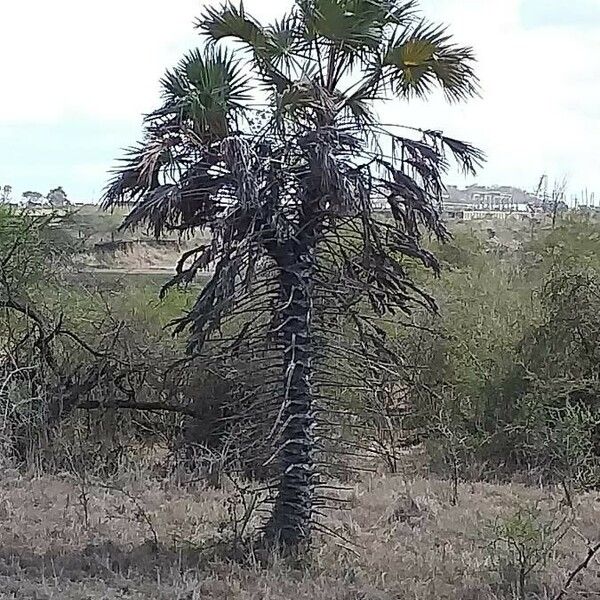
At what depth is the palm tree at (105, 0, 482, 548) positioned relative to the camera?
23.8 feet

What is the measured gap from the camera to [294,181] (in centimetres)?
741

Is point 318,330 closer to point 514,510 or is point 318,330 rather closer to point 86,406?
point 514,510

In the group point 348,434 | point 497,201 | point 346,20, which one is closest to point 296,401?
point 346,20

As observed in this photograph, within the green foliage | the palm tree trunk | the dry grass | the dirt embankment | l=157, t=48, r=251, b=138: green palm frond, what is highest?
l=157, t=48, r=251, b=138: green palm frond

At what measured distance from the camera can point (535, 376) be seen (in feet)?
41.3

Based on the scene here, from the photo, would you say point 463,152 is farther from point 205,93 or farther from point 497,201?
point 497,201

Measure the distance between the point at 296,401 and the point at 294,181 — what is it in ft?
5.56

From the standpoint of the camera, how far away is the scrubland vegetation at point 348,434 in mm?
7562

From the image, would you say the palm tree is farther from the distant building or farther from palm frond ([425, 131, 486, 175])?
the distant building

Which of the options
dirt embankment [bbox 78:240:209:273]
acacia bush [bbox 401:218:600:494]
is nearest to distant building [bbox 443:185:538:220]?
acacia bush [bbox 401:218:600:494]

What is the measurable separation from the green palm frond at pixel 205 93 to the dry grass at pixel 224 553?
331cm

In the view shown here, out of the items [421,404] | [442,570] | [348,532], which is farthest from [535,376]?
[442,570]

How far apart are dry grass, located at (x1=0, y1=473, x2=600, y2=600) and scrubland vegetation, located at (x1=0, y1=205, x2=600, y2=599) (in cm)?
3

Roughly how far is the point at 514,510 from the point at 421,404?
3683 millimetres
